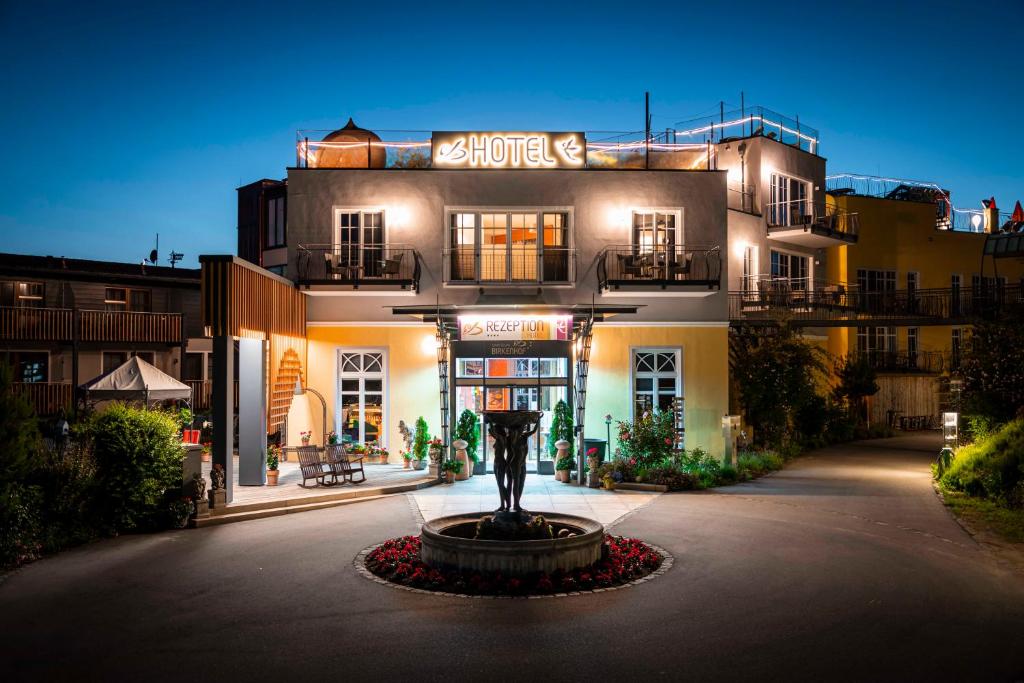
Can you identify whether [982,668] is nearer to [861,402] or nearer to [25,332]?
[861,402]

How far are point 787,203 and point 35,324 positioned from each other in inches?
1021

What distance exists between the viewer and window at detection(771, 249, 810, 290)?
2769 cm

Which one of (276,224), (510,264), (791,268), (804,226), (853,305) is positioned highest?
(276,224)

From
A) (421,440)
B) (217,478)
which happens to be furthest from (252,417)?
(421,440)

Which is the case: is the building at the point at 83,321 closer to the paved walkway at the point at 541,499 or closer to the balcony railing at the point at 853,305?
the paved walkway at the point at 541,499

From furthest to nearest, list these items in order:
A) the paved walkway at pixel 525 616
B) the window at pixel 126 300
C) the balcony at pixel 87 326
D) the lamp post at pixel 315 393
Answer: the window at pixel 126 300 → the balcony at pixel 87 326 → the lamp post at pixel 315 393 → the paved walkway at pixel 525 616

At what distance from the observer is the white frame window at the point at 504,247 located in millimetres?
21312

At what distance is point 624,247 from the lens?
21469 mm

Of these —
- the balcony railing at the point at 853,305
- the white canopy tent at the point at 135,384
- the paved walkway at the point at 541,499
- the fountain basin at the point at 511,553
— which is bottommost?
the paved walkway at the point at 541,499

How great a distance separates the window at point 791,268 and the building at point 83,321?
21.3 m

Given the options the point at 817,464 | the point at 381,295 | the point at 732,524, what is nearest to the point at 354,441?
the point at 381,295

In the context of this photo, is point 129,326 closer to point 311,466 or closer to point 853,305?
point 311,466

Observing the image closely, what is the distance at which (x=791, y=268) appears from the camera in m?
28.4

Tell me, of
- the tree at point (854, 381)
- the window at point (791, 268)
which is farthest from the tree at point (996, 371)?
the tree at point (854, 381)
